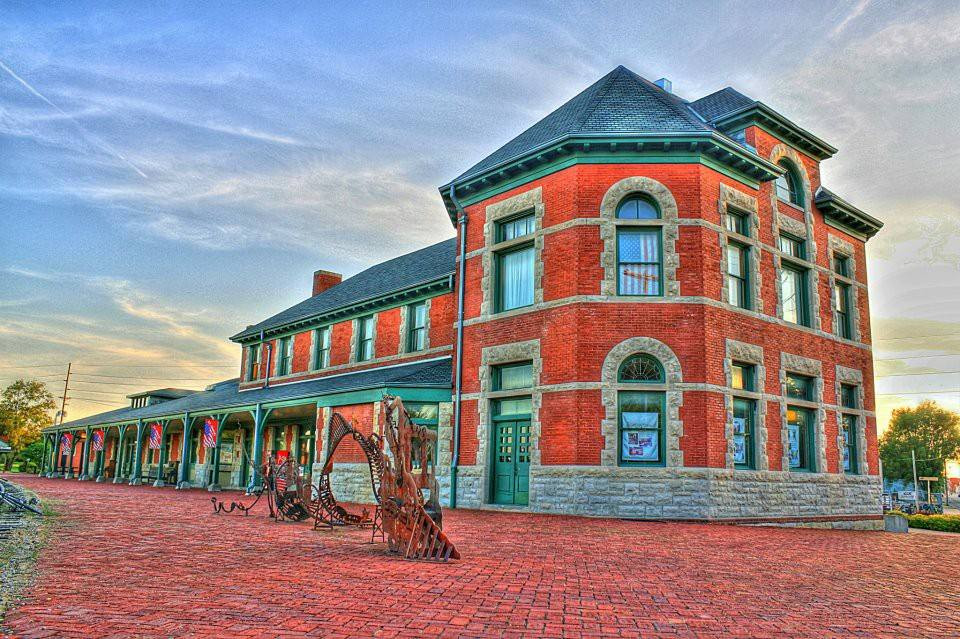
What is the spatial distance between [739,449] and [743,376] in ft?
6.23

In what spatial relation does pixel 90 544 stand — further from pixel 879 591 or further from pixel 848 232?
pixel 848 232

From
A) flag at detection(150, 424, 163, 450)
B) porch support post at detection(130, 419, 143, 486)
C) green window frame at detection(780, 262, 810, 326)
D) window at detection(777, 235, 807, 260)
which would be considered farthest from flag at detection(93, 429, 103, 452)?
window at detection(777, 235, 807, 260)

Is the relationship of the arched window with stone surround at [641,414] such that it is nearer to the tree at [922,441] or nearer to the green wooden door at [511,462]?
the green wooden door at [511,462]

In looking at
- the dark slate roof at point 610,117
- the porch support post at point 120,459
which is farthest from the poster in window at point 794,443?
the porch support post at point 120,459

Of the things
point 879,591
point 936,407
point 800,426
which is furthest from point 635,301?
point 936,407

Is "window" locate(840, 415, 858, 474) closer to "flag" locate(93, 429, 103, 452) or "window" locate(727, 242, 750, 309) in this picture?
"window" locate(727, 242, 750, 309)

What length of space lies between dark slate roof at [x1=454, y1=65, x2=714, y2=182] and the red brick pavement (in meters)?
10.2

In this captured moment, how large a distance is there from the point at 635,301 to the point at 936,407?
76.1m

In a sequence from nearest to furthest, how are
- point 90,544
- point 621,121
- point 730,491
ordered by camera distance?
point 90,544 < point 730,491 < point 621,121

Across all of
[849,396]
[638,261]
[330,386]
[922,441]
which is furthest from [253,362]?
[922,441]

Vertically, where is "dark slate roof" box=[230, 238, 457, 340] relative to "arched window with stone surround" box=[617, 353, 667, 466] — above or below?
above

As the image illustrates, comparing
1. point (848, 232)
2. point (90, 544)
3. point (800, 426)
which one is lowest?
point (90, 544)

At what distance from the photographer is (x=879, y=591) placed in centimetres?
793

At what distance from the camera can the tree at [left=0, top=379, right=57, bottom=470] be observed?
2837 inches
